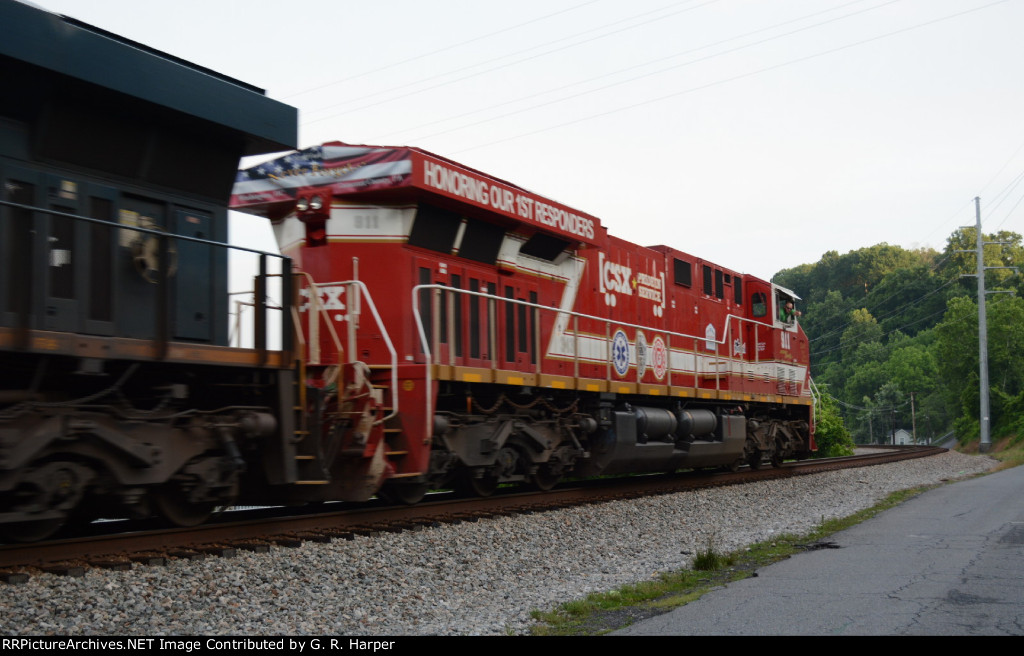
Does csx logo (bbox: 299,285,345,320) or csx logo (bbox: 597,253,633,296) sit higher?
csx logo (bbox: 597,253,633,296)

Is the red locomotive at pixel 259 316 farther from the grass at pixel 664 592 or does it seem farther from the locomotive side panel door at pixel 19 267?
the grass at pixel 664 592

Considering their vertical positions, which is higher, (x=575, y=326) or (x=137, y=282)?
(x=575, y=326)

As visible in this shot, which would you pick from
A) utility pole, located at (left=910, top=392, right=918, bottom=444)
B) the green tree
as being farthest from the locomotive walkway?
utility pole, located at (left=910, top=392, right=918, bottom=444)

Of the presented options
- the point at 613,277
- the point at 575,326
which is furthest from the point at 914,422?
the point at 575,326

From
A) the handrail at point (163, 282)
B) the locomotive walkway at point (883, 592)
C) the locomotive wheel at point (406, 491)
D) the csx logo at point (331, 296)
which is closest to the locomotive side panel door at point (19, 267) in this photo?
the handrail at point (163, 282)

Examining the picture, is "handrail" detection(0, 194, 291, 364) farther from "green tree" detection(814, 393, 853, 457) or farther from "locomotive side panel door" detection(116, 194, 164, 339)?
"green tree" detection(814, 393, 853, 457)

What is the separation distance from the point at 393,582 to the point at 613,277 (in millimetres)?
8766

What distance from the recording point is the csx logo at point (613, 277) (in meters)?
14.2

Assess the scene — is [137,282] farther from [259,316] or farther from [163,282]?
[259,316]

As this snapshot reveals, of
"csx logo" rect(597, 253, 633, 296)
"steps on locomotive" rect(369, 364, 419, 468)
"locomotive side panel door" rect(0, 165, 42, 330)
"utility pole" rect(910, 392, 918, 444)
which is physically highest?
"csx logo" rect(597, 253, 633, 296)

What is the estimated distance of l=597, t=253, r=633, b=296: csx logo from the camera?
14.2m

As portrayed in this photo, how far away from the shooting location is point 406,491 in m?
9.97

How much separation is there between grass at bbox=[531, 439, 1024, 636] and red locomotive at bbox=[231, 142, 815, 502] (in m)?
3.03

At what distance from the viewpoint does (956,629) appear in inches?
188
